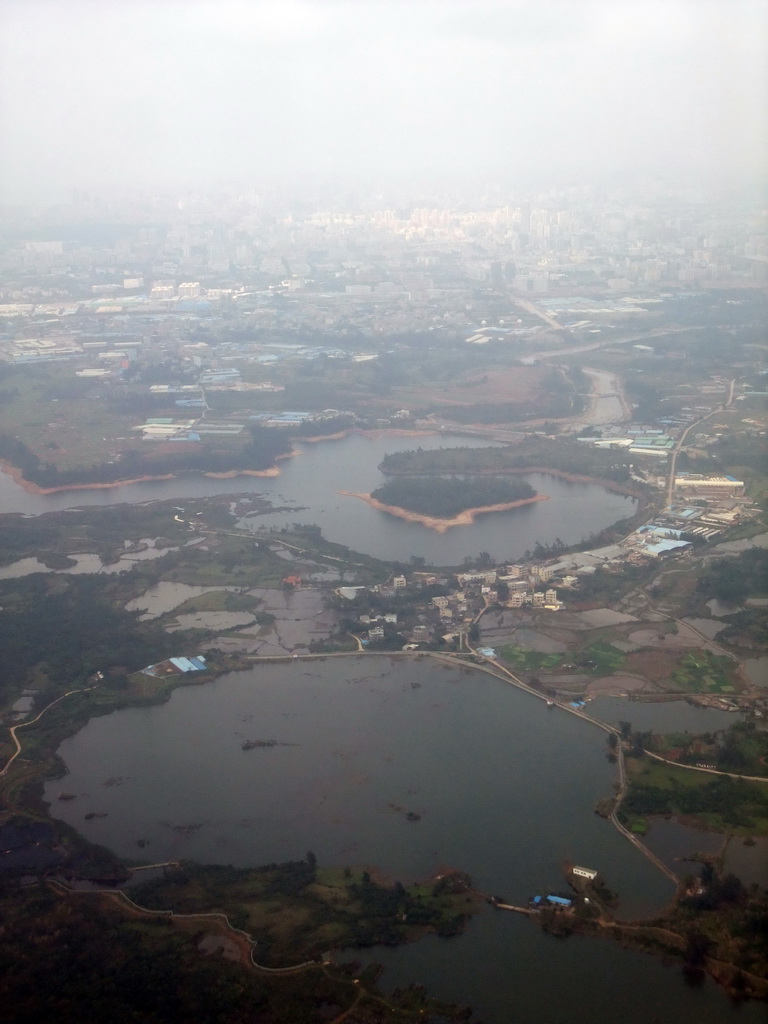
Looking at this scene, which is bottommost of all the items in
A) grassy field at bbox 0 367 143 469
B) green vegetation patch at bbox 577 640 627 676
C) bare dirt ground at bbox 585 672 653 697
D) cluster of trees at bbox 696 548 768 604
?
bare dirt ground at bbox 585 672 653 697

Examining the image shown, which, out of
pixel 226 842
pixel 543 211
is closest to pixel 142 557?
pixel 226 842

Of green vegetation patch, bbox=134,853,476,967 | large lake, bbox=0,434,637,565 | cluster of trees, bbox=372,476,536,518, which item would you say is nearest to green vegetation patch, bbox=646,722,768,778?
green vegetation patch, bbox=134,853,476,967

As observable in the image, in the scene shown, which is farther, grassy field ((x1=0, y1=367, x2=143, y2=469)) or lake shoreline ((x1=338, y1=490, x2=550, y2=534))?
grassy field ((x1=0, y1=367, x2=143, y2=469))

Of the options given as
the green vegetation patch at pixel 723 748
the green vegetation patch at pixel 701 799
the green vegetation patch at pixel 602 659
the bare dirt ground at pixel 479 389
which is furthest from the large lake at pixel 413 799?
the bare dirt ground at pixel 479 389

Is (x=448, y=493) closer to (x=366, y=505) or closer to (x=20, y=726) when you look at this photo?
(x=366, y=505)

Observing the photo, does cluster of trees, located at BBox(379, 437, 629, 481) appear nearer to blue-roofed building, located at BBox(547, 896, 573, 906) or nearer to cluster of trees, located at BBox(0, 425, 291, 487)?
cluster of trees, located at BBox(0, 425, 291, 487)
